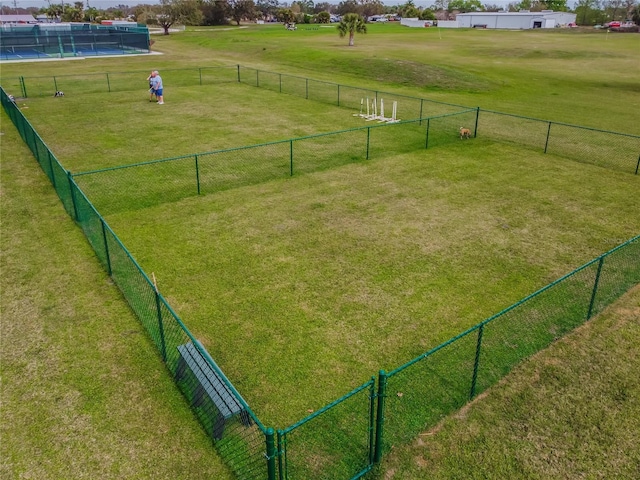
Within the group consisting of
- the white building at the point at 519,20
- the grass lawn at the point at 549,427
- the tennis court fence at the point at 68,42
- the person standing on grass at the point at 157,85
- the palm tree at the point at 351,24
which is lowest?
the grass lawn at the point at 549,427

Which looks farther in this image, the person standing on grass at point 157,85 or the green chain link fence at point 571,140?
the person standing on grass at point 157,85

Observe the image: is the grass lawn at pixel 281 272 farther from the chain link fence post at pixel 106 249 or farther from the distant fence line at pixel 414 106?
the distant fence line at pixel 414 106

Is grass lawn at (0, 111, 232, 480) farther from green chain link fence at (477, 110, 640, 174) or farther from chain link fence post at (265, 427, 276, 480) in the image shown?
green chain link fence at (477, 110, 640, 174)

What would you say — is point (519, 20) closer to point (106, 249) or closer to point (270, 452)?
point (106, 249)

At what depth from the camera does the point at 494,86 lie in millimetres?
41500

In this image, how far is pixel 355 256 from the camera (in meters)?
13.2

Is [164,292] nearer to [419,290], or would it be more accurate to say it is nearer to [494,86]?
[419,290]

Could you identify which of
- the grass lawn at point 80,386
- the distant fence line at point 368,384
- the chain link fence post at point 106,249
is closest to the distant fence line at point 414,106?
the distant fence line at point 368,384

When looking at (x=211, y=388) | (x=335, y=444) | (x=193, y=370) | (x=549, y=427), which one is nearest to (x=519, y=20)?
(x=549, y=427)

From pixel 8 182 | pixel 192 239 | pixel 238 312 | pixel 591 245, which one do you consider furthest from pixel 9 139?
pixel 591 245

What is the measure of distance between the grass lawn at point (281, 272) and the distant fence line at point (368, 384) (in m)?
0.37

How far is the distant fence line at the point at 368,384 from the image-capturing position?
22.8 ft

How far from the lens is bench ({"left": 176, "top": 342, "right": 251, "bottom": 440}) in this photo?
23.5 feet

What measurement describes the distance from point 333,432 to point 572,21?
169269 millimetres
